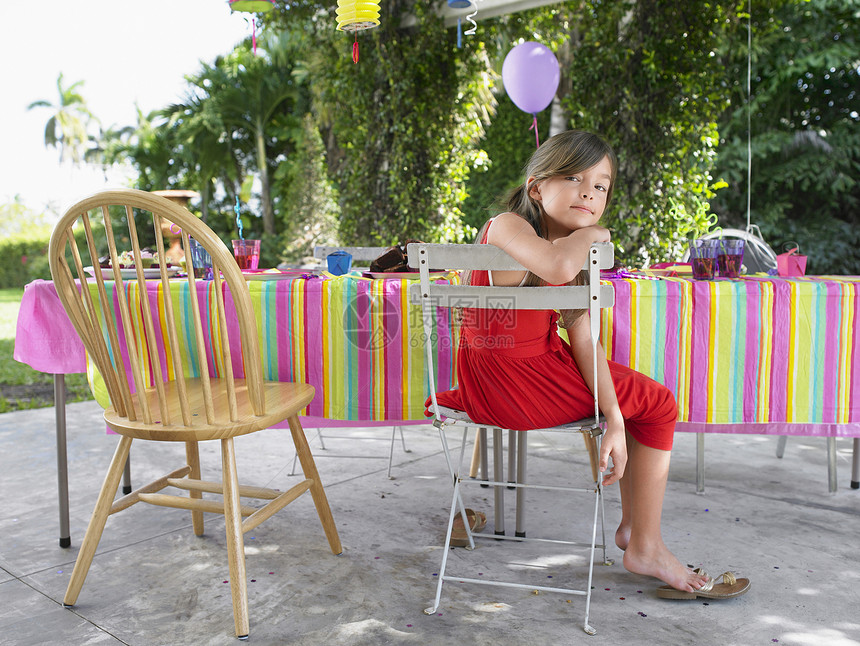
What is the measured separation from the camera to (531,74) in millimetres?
4742

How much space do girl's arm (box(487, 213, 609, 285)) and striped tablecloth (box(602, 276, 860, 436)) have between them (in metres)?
0.41

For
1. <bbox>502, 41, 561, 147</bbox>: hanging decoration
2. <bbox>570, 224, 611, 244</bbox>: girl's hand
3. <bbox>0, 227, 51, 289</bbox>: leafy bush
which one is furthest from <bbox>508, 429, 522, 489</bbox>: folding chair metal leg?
<bbox>0, 227, 51, 289</bbox>: leafy bush

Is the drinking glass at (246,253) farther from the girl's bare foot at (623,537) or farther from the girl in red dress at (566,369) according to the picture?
the girl's bare foot at (623,537)

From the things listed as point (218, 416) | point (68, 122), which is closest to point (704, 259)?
point (218, 416)

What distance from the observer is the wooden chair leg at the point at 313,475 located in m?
1.81

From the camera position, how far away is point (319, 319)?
1.97m

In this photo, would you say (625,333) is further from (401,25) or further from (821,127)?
(821,127)

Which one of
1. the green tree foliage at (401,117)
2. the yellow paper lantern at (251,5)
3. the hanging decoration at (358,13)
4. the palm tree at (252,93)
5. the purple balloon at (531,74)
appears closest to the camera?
the hanging decoration at (358,13)

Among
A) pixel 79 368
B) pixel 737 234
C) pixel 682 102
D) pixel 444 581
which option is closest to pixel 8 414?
pixel 79 368

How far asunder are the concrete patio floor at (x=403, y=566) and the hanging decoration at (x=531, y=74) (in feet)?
9.82

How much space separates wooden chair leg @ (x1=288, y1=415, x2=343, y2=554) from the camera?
1.81 meters

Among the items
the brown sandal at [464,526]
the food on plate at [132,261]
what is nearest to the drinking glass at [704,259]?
the brown sandal at [464,526]

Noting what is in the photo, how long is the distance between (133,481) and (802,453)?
8.95 ft

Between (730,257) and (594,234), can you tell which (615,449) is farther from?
(730,257)
